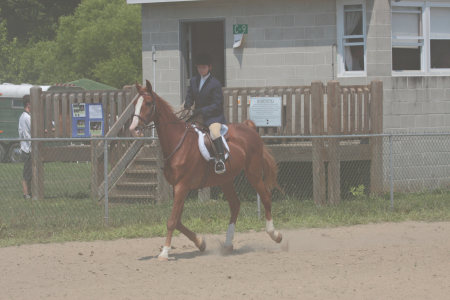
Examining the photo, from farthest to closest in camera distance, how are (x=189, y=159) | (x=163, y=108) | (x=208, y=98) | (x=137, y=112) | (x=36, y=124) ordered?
(x=36, y=124) → (x=208, y=98) → (x=189, y=159) → (x=163, y=108) → (x=137, y=112)

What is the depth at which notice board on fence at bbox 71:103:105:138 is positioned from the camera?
15.9 m

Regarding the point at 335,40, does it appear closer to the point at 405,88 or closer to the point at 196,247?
the point at 405,88

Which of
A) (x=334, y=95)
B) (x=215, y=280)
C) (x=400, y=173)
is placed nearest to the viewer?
(x=215, y=280)

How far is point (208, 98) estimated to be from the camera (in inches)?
402

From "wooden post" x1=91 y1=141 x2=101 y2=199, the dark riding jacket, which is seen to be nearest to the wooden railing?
"wooden post" x1=91 y1=141 x2=101 y2=199

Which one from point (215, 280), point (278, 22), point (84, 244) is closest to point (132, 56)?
point (278, 22)

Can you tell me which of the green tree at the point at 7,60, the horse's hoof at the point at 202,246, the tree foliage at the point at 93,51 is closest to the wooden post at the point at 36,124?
the horse's hoof at the point at 202,246

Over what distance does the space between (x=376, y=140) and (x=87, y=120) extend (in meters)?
6.31

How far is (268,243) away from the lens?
10898 millimetres

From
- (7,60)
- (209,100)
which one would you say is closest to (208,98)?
(209,100)

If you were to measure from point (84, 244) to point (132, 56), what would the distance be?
1106 inches

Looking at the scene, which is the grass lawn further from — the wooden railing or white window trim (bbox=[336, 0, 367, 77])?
white window trim (bbox=[336, 0, 367, 77])

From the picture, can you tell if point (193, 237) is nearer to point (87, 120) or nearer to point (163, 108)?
point (163, 108)

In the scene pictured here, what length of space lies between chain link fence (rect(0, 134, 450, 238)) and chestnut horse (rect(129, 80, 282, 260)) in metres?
2.04
